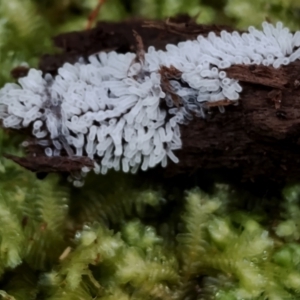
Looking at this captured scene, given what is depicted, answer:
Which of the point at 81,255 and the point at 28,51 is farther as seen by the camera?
the point at 28,51

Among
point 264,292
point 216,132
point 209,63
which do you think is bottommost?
point 264,292

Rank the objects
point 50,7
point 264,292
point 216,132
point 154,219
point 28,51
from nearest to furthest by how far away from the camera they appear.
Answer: point 264,292
point 216,132
point 154,219
point 28,51
point 50,7

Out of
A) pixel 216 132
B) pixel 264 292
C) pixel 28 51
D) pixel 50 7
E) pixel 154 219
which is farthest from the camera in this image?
pixel 50 7

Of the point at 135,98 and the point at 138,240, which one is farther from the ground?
the point at 135,98

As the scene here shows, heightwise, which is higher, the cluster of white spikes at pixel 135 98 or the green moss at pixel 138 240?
the cluster of white spikes at pixel 135 98

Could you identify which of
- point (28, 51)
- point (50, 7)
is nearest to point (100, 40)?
point (28, 51)

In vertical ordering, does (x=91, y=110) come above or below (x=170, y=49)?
below

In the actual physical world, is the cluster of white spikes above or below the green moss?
above

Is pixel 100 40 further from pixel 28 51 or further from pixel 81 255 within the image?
pixel 81 255
